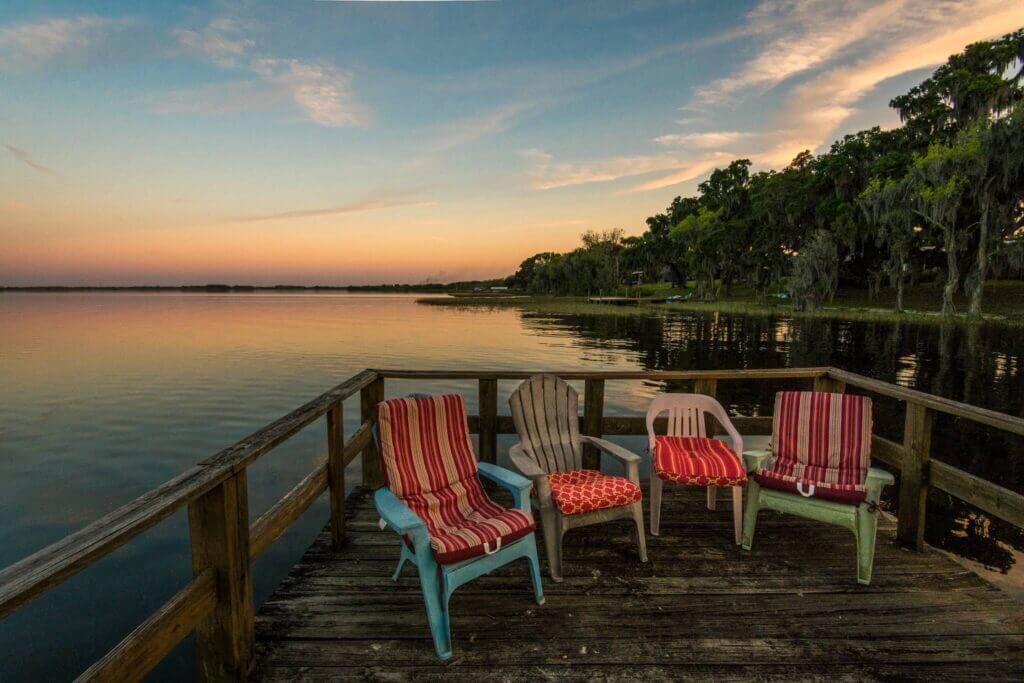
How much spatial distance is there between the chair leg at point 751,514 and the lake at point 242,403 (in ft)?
11.6

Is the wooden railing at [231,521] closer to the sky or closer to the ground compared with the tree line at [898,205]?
closer to the ground

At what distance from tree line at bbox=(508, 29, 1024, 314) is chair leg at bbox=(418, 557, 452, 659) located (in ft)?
120

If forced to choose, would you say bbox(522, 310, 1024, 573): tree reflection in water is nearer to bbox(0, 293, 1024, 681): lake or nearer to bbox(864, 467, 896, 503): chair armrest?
bbox(0, 293, 1024, 681): lake

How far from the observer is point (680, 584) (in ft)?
9.86

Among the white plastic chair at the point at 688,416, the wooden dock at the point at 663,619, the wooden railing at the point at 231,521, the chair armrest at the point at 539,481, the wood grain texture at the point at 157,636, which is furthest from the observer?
the white plastic chair at the point at 688,416

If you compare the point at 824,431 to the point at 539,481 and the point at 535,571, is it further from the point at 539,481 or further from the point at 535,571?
the point at 535,571

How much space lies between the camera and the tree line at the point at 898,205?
27.8 metres

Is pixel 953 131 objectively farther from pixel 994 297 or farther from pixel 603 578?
pixel 603 578

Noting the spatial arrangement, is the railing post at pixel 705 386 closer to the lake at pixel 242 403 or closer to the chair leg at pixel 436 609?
the chair leg at pixel 436 609

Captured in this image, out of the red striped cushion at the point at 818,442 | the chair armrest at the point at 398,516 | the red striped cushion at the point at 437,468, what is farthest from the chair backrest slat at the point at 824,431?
the chair armrest at the point at 398,516

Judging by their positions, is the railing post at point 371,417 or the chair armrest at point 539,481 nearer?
the chair armrest at point 539,481

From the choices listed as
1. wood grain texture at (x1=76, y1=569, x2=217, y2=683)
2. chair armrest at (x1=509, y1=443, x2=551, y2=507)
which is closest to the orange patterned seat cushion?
chair armrest at (x1=509, y1=443, x2=551, y2=507)

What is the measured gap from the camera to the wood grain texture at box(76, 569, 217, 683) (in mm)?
1418

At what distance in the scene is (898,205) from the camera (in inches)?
1240
